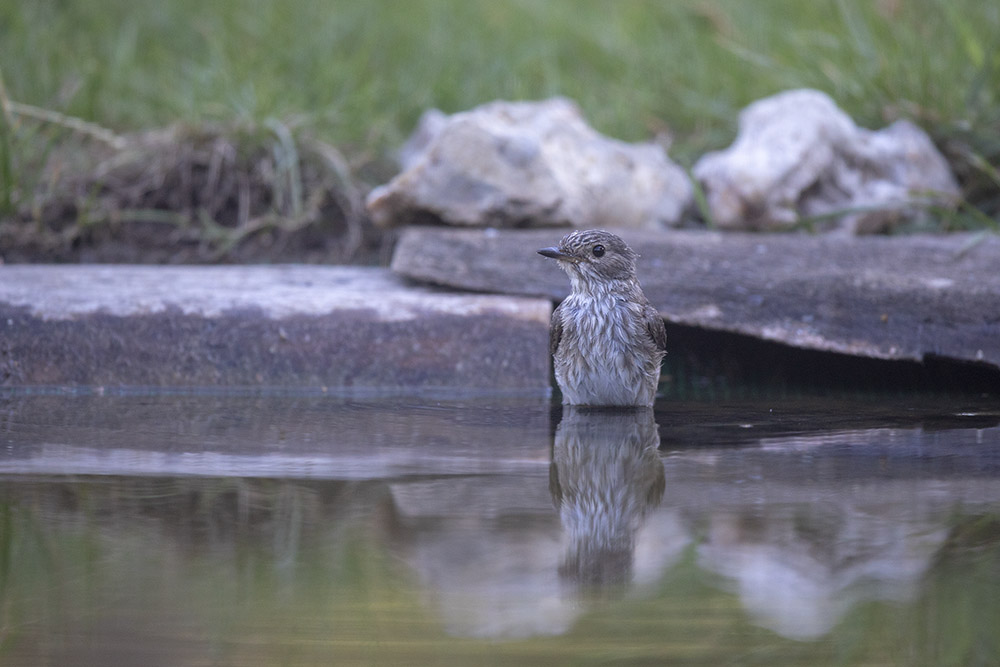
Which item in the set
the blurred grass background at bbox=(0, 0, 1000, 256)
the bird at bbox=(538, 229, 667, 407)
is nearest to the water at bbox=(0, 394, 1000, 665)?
the bird at bbox=(538, 229, 667, 407)

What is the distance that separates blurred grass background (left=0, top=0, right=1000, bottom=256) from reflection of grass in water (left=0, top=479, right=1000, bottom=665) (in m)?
3.48

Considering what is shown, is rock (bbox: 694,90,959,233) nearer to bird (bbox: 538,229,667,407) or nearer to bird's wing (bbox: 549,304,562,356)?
bird (bbox: 538,229,667,407)

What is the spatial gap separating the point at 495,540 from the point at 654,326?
1.79m

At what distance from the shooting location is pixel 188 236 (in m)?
5.62

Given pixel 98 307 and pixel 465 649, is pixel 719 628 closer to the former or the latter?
pixel 465 649

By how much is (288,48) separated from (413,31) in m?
1.44

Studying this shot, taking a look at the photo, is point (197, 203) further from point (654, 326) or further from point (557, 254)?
point (654, 326)

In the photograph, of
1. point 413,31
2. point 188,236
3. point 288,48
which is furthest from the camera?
point 413,31

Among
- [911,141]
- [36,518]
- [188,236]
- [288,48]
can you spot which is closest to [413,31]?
[288,48]

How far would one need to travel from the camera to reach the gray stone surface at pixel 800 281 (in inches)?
157

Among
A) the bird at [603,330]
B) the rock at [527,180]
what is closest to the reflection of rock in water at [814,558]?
the bird at [603,330]

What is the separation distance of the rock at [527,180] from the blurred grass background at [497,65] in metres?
0.94

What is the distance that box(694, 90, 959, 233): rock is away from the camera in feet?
17.7

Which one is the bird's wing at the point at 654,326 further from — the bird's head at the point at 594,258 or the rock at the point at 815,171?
the rock at the point at 815,171
